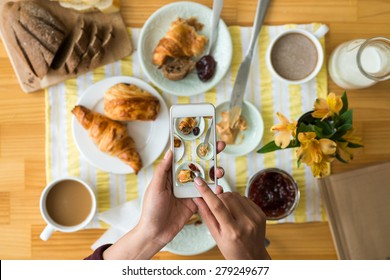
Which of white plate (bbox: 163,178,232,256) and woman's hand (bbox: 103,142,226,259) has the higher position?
woman's hand (bbox: 103,142,226,259)

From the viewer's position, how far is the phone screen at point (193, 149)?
0.92 metres

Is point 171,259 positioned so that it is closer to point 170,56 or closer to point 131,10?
point 170,56

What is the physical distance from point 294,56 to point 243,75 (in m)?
0.15

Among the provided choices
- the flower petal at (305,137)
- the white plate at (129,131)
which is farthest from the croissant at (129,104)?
the flower petal at (305,137)

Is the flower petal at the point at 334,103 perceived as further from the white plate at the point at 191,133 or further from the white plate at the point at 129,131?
the white plate at the point at 129,131

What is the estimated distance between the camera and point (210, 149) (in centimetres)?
94

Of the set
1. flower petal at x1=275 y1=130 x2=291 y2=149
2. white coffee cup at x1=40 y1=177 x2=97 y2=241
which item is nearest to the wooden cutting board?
white coffee cup at x1=40 y1=177 x2=97 y2=241

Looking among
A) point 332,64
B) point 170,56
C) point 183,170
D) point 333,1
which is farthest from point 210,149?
point 333,1

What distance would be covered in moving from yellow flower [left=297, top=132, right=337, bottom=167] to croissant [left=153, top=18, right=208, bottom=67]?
407 millimetres

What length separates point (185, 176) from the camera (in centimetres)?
92

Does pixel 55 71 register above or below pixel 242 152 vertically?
above

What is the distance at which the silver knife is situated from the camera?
110 centimetres

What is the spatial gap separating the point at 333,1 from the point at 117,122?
27.2 inches

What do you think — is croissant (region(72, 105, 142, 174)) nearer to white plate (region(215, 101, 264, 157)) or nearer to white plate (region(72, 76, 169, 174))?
white plate (region(72, 76, 169, 174))
